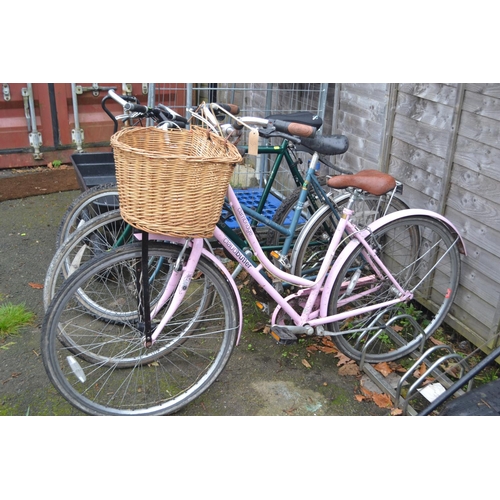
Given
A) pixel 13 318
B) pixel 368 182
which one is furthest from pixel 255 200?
pixel 13 318

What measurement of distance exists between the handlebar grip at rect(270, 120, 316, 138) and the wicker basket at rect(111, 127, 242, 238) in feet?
1.28

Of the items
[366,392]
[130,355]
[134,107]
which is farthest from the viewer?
[130,355]

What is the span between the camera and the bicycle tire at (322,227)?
384cm

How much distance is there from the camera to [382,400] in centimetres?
353

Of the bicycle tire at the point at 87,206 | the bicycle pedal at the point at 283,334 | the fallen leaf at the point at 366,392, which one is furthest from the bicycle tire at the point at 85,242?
the fallen leaf at the point at 366,392

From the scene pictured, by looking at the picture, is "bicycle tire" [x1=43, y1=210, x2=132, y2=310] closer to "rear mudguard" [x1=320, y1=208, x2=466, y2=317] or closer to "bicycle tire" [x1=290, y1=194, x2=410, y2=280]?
"bicycle tire" [x1=290, y1=194, x2=410, y2=280]

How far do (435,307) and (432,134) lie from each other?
3.94 feet

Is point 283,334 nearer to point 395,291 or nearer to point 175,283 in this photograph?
point 395,291

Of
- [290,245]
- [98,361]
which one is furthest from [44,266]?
[290,245]

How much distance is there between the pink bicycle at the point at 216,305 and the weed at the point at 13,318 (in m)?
0.29

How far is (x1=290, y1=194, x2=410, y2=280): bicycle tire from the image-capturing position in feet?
12.6

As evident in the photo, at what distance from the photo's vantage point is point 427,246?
4.13 metres

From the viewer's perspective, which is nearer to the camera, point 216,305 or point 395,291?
point 395,291

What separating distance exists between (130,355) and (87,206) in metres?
1.11
